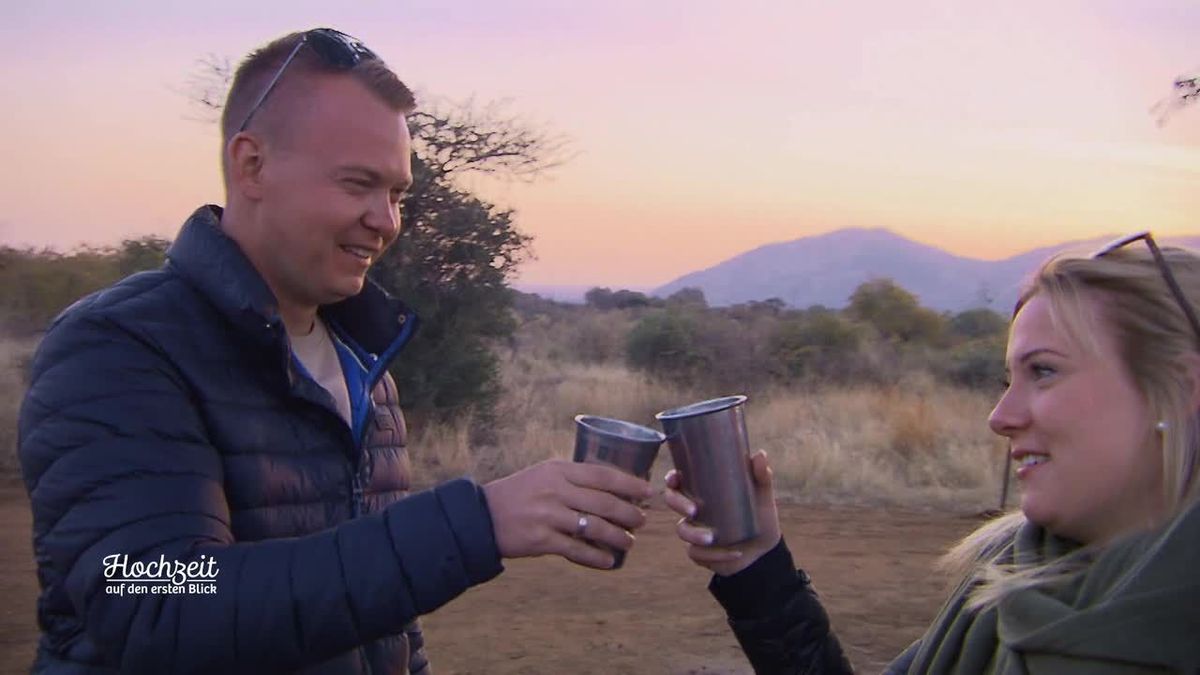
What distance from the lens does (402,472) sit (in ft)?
7.35

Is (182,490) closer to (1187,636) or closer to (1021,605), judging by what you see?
(1021,605)

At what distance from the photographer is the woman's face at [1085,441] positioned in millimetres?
1759

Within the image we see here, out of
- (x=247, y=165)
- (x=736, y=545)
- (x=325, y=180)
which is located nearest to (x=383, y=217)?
(x=325, y=180)

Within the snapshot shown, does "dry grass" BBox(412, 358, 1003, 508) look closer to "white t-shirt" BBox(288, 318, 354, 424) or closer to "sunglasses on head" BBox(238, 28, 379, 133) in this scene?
"white t-shirt" BBox(288, 318, 354, 424)

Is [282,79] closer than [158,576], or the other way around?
[158,576]

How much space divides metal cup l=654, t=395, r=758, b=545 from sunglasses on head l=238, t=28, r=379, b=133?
0.86 m

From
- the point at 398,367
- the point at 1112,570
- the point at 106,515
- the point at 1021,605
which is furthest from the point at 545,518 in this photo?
the point at 398,367

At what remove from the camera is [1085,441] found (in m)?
1.77

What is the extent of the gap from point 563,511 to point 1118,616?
0.81 meters

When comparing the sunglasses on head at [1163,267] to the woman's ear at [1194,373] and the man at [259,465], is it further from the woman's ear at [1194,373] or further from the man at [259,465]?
the man at [259,465]

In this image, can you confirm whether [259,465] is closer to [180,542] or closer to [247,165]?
[180,542]

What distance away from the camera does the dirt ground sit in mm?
5992

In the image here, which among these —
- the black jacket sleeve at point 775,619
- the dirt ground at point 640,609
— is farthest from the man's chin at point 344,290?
the dirt ground at point 640,609

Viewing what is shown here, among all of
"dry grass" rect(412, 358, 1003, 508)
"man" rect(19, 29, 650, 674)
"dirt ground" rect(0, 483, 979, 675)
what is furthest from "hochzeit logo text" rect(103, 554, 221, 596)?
"dry grass" rect(412, 358, 1003, 508)
